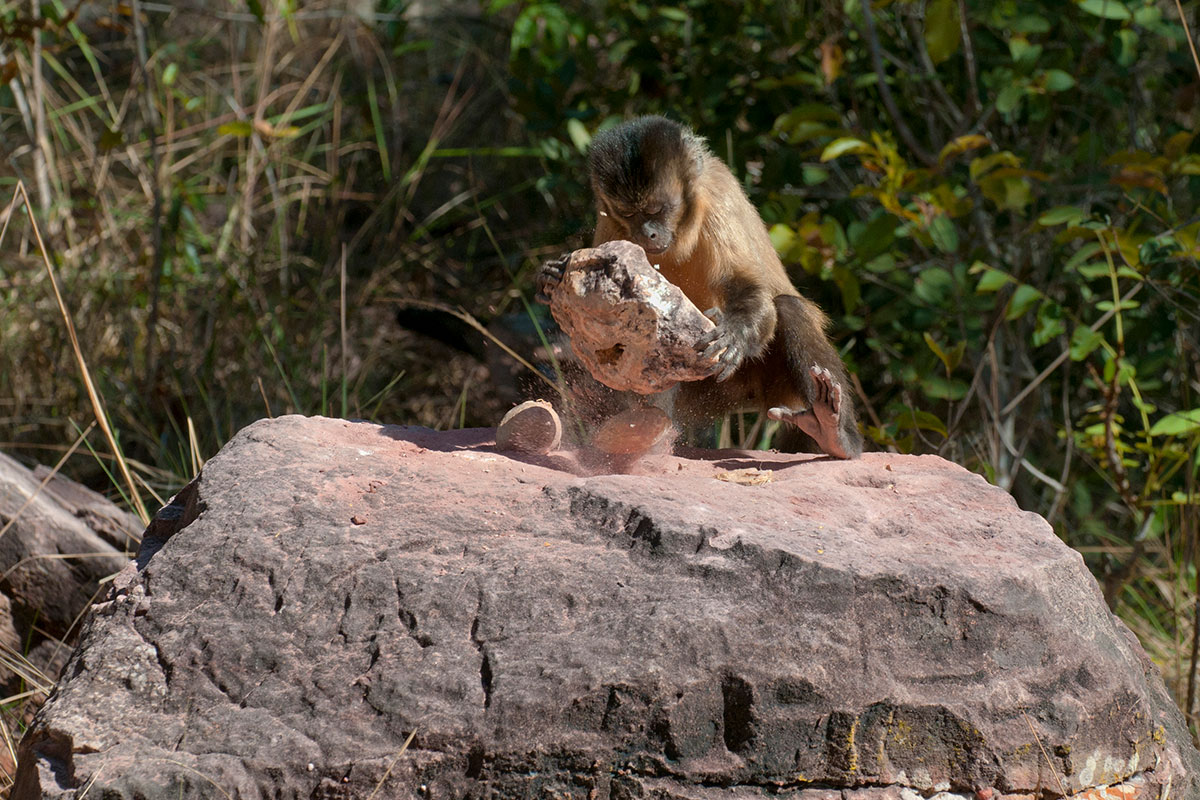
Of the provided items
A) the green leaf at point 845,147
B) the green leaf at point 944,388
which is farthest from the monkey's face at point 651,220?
the green leaf at point 944,388

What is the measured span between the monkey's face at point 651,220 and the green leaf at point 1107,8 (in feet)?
6.52

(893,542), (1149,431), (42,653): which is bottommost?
(42,653)

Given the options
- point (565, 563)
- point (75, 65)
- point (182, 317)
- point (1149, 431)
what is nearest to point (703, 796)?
point (565, 563)

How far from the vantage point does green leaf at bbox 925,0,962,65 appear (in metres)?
4.13

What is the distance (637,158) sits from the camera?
3.44m

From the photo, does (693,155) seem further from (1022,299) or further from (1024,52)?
(1024,52)

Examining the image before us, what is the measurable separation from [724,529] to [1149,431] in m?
2.05

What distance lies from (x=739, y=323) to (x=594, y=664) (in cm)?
160

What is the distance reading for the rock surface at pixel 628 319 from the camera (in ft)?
9.69

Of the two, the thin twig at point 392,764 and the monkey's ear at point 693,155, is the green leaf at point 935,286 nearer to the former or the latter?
the monkey's ear at point 693,155

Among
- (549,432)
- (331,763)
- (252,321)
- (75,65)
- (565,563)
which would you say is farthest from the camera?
(75,65)

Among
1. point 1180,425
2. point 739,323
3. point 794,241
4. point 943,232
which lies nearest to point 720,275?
point 739,323

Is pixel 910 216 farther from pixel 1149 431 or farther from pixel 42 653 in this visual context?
pixel 42 653

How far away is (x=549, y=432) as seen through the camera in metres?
3.09
